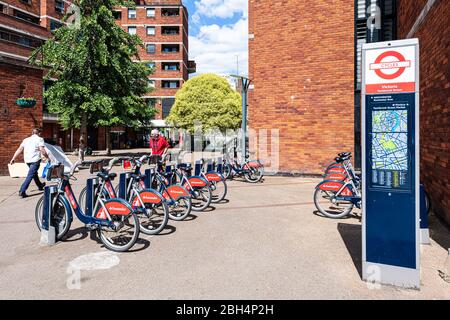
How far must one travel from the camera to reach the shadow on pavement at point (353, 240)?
12.6 feet

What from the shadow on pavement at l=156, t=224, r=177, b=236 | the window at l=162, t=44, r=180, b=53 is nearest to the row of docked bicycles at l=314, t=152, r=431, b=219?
the shadow on pavement at l=156, t=224, r=177, b=236

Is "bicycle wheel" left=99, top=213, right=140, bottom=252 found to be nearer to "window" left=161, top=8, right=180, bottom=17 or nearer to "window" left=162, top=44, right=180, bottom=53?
"window" left=162, top=44, right=180, bottom=53

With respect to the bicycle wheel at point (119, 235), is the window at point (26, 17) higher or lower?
higher

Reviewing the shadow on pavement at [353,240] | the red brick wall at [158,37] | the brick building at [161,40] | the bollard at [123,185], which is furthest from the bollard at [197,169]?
the red brick wall at [158,37]

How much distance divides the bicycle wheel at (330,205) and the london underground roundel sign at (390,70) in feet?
10.3

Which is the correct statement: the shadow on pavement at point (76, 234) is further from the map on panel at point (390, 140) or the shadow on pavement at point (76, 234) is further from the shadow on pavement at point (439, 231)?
the shadow on pavement at point (439, 231)

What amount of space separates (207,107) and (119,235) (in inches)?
1046

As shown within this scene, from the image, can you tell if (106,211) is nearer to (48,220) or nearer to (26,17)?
(48,220)

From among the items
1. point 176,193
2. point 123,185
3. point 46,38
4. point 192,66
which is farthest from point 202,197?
point 192,66

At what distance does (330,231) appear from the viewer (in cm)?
512

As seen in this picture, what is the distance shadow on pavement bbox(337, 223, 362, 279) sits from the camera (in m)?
3.83
